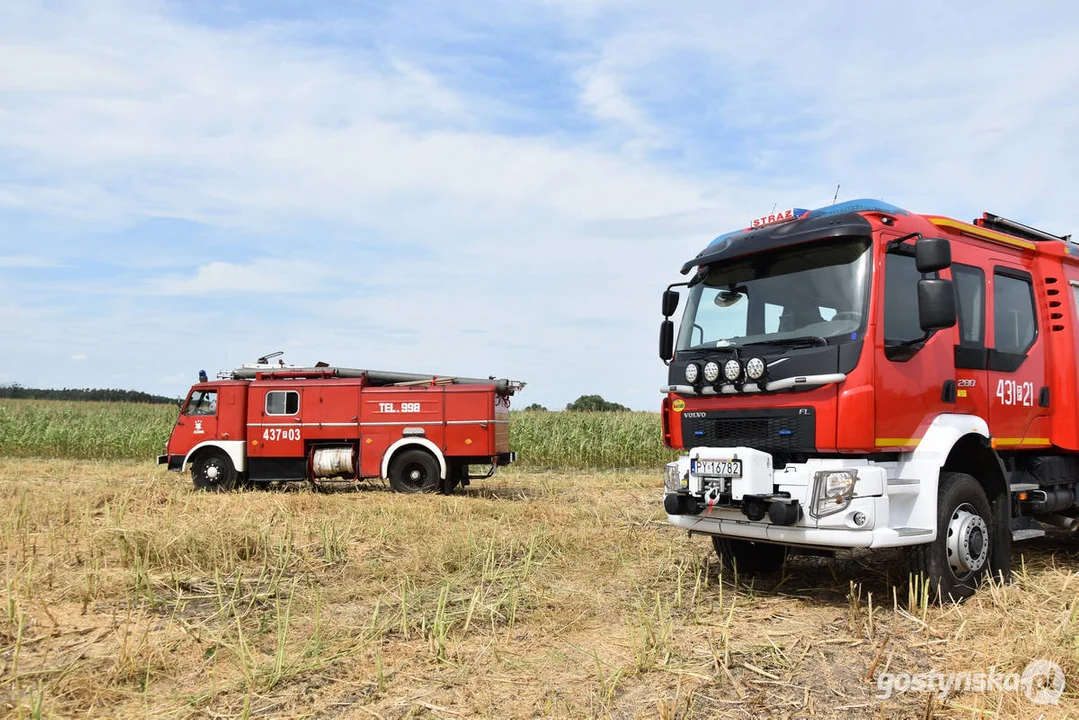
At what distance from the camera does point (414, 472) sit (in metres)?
14.8

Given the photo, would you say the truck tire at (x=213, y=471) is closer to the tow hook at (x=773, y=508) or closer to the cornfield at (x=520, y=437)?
the cornfield at (x=520, y=437)

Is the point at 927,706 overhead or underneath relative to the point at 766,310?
underneath

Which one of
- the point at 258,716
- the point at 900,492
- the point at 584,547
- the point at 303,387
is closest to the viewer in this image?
the point at 258,716

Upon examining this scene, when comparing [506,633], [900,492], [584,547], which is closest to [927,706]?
[900,492]

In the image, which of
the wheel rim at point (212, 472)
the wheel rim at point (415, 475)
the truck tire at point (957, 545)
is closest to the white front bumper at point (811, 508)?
the truck tire at point (957, 545)

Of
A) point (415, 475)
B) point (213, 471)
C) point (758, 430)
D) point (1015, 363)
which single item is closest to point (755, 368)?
point (758, 430)

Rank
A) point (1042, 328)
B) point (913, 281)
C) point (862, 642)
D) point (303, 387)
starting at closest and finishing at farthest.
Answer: point (862, 642) < point (913, 281) < point (1042, 328) < point (303, 387)

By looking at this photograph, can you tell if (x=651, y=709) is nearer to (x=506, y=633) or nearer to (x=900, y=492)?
(x=506, y=633)

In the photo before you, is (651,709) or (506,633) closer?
(651,709)

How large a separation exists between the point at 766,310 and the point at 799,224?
0.72 m

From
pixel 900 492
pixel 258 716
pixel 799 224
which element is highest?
pixel 799 224

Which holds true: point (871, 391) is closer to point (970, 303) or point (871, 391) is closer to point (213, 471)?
point (970, 303)

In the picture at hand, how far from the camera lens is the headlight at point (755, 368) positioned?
6215 millimetres

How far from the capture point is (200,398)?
15.8 metres
